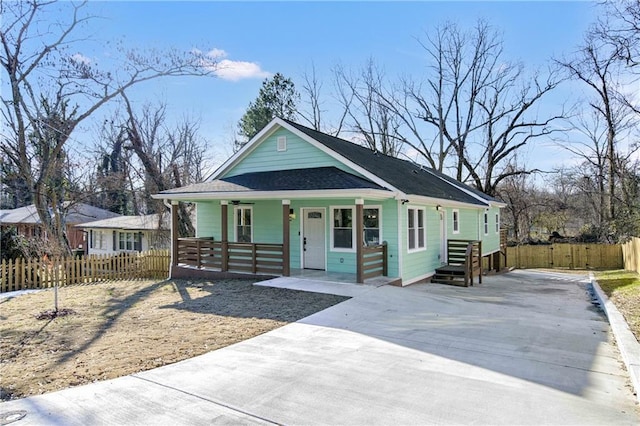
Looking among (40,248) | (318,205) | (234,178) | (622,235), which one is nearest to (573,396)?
(318,205)

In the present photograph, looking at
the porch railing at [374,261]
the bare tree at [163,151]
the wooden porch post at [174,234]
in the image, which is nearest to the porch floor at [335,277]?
the porch railing at [374,261]

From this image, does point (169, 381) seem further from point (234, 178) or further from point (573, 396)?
point (234, 178)

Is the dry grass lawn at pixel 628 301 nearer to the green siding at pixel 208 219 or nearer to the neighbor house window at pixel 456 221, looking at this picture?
the neighbor house window at pixel 456 221

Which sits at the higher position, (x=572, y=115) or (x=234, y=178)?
(x=572, y=115)

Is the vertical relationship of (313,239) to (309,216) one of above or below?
below

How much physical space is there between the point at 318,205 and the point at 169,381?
8.47 metres

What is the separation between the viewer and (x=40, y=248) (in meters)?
17.0

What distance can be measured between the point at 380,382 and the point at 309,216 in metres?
8.63

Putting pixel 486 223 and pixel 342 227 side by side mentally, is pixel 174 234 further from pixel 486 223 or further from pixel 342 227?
pixel 486 223

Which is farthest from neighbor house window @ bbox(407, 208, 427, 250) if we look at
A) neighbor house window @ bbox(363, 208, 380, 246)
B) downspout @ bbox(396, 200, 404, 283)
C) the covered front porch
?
the covered front porch

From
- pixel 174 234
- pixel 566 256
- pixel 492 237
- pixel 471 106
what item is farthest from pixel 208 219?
pixel 471 106

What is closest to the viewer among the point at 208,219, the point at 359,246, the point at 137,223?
the point at 359,246

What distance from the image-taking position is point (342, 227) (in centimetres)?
1206

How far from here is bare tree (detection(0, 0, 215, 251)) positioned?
17547 millimetres
